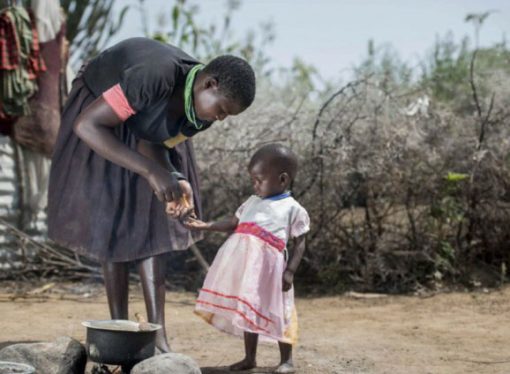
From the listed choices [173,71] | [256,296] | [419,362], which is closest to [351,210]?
[419,362]

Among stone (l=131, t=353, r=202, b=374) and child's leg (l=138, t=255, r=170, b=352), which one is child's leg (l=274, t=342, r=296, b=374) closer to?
child's leg (l=138, t=255, r=170, b=352)

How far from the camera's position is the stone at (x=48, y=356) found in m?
3.20

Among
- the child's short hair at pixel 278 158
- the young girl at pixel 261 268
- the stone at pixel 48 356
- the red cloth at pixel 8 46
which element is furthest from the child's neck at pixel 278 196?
the red cloth at pixel 8 46

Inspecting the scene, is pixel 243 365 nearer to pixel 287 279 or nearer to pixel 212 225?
pixel 287 279

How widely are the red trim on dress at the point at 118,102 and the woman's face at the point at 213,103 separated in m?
0.29

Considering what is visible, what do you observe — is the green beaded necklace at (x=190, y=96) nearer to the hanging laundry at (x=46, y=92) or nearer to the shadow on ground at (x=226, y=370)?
the shadow on ground at (x=226, y=370)

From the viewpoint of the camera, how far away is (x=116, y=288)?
12.6ft

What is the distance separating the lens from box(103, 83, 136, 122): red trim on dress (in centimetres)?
318

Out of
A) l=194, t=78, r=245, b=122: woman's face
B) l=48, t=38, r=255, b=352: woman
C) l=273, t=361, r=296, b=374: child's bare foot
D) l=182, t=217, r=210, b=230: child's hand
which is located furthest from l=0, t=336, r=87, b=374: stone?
l=194, t=78, r=245, b=122: woman's face

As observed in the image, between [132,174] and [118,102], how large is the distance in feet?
2.37

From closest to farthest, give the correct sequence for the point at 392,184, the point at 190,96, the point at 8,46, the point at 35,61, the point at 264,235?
the point at 190,96
the point at 264,235
the point at 392,184
the point at 8,46
the point at 35,61

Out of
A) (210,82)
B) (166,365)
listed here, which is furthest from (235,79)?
(166,365)

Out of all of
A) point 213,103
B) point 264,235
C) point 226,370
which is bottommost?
point 226,370

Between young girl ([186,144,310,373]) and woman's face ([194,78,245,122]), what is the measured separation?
56 centimetres
